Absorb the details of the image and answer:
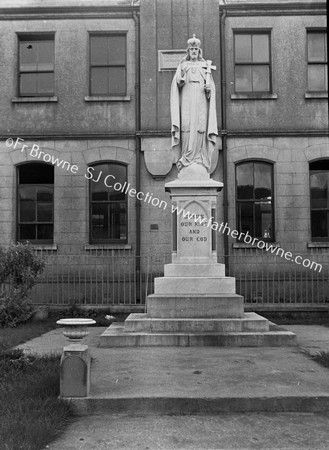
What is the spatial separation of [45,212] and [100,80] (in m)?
4.89

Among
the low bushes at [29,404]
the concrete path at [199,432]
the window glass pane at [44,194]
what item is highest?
the window glass pane at [44,194]

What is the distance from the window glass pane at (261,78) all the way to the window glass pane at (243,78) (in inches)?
6.2

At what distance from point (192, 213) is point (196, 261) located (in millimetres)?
1003

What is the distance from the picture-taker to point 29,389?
5.84m

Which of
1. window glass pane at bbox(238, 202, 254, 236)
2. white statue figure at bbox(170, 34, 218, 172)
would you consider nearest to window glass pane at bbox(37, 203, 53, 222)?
window glass pane at bbox(238, 202, 254, 236)

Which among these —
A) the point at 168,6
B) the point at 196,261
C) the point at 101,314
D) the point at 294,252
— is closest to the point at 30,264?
the point at 196,261

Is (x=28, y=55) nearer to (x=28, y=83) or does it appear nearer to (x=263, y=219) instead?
(x=28, y=83)

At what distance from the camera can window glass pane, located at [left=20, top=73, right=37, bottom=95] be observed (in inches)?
679

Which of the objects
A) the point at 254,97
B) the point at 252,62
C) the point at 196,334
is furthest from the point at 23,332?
the point at 252,62

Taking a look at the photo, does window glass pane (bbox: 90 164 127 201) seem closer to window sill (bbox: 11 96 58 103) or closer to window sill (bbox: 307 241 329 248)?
window sill (bbox: 11 96 58 103)

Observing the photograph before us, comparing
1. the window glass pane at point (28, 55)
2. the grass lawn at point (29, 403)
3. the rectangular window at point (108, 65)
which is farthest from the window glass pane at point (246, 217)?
the grass lawn at point (29, 403)

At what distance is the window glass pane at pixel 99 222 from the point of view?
1683 centimetres

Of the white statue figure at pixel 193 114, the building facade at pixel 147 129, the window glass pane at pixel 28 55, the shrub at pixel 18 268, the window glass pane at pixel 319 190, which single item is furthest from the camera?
the window glass pane at pixel 28 55

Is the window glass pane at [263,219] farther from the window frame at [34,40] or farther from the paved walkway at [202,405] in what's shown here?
the paved walkway at [202,405]
